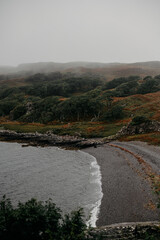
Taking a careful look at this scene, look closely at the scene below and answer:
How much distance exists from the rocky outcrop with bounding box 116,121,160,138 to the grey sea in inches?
1005

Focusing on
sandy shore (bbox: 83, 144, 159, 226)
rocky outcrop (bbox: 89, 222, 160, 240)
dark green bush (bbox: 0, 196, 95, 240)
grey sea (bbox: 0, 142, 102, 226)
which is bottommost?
grey sea (bbox: 0, 142, 102, 226)

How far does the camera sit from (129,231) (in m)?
15.7

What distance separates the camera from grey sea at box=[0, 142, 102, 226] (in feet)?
80.3

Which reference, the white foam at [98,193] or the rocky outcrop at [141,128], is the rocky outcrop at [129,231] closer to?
the white foam at [98,193]

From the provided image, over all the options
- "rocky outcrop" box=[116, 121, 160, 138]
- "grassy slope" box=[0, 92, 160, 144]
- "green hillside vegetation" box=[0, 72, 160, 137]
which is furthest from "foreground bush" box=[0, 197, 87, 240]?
"green hillside vegetation" box=[0, 72, 160, 137]

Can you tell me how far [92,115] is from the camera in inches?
4560

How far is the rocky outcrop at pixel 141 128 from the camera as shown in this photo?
2611 inches

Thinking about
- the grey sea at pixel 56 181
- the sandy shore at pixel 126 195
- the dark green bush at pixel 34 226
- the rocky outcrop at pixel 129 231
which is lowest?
the grey sea at pixel 56 181

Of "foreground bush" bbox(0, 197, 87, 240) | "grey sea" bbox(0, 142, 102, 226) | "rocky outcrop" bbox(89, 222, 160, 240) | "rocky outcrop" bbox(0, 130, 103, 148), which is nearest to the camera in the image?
"foreground bush" bbox(0, 197, 87, 240)

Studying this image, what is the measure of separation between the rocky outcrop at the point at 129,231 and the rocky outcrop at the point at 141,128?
175ft

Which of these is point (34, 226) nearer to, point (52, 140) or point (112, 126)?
point (52, 140)

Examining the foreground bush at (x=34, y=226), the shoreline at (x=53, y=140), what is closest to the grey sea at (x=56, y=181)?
the foreground bush at (x=34, y=226)

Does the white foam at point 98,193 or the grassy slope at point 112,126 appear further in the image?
the grassy slope at point 112,126

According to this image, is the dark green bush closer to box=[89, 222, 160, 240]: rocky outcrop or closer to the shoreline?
box=[89, 222, 160, 240]: rocky outcrop
